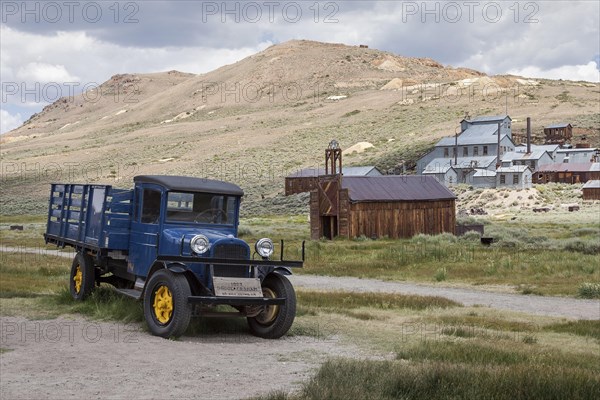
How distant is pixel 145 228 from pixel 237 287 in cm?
268

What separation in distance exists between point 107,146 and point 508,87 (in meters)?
81.7

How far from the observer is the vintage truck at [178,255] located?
13102mm

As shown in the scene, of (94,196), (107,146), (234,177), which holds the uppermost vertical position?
(107,146)

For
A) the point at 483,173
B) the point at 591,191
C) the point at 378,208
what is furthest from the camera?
the point at 483,173

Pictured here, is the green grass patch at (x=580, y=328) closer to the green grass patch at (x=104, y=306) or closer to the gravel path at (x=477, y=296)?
the gravel path at (x=477, y=296)

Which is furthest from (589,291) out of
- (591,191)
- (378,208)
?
(591,191)

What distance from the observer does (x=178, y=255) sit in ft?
44.5

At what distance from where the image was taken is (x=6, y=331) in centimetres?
1362

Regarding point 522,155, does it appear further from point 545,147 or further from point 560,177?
point 560,177

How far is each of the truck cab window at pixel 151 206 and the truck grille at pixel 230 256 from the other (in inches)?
70.3

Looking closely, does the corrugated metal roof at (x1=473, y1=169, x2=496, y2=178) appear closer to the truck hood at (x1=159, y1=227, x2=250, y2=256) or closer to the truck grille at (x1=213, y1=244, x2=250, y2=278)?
the truck hood at (x1=159, y1=227, x2=250, y2=256)

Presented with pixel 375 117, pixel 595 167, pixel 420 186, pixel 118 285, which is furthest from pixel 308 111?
pixel 118 285

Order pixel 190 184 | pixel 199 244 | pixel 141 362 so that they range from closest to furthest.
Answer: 1. pixel 141 362
2. pixel 199 244
3. pixel 190 184

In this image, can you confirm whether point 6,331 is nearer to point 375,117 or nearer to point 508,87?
point 375,117
